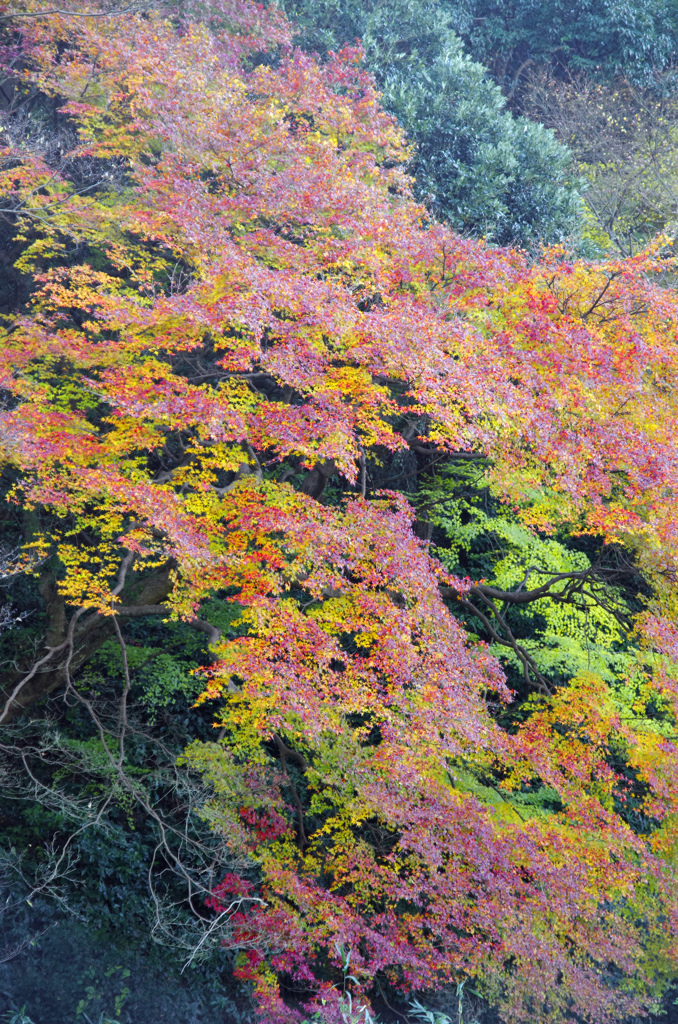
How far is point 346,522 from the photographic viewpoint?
7.67 metres

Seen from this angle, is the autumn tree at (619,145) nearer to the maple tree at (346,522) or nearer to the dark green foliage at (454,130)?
the dark green foliage at (454,130)

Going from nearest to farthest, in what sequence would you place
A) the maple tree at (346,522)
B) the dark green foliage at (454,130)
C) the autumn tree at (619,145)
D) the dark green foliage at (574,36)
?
the maple tree at (346,522)
the dark green foliage at (454,130)
the autumn tree at (619,145)
the dark green foliage at (574,36)

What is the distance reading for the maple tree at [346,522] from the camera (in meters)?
7.21

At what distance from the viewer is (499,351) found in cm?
907

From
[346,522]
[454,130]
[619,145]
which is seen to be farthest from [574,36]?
[346,522]

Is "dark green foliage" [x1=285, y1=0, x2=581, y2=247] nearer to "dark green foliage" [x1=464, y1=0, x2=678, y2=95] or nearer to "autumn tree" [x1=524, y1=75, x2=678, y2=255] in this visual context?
"autumn tree" [x1=524, y1=75, x2=678, y2=255]

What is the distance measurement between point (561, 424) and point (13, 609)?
8498mm

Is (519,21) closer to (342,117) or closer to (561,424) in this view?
(342,117)

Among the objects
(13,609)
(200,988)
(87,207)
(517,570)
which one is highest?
(87,207)

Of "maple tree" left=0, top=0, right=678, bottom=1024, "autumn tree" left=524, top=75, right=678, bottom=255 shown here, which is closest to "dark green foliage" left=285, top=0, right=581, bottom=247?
"autumn tree" left=524, top=75, right=678, bottom=255

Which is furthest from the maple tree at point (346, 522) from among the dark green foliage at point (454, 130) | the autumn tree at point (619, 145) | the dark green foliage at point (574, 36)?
the dark green foliage at point (574, 36)

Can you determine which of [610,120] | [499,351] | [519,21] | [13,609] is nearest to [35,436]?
[13,609]

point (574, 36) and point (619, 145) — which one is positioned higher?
point (574, 36)

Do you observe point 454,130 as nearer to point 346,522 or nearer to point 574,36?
point 574,36
